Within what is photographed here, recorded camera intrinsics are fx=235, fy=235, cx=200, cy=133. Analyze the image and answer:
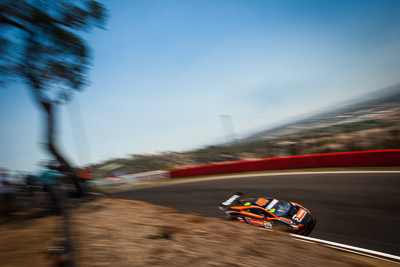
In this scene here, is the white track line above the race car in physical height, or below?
below

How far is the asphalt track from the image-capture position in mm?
6930

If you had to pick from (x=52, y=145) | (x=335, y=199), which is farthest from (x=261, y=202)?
(x=52, y=145)

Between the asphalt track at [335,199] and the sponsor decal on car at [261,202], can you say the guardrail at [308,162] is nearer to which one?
the asphalt track at [335,199]

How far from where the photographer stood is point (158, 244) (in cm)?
467

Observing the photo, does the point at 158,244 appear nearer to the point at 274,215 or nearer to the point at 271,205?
the point at 274,215

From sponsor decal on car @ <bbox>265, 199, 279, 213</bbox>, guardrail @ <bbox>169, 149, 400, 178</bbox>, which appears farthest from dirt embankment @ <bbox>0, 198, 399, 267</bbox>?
guardrail @ <bbox>169, 149, 400, 178</bbox>

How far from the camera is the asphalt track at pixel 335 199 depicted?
6930 millimetres

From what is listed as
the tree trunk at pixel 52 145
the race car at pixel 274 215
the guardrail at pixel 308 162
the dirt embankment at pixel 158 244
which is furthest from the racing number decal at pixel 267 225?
the guardrail at pixel 308 162

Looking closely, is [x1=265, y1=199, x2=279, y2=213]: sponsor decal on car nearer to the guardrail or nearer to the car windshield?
the car windshield

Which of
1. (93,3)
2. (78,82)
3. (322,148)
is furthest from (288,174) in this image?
(93,3)

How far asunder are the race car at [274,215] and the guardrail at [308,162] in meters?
7.97

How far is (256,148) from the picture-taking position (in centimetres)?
2005

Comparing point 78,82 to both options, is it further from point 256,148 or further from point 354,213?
point 256,148

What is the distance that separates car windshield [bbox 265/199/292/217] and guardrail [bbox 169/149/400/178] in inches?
336
